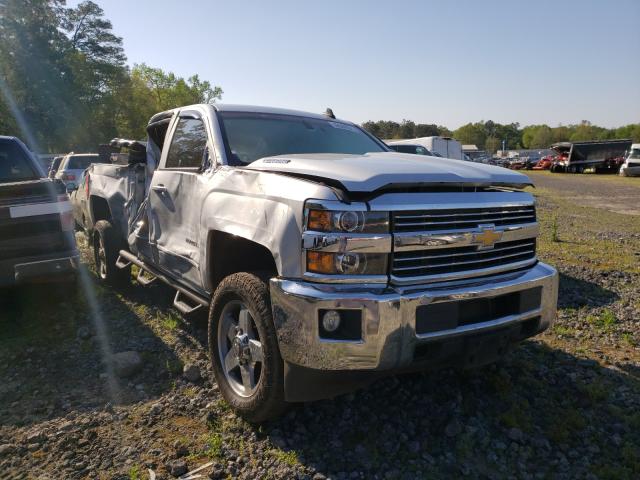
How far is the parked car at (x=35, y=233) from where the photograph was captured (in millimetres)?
4293

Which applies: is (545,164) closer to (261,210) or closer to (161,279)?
(161,279)

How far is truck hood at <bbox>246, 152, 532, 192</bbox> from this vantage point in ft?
7.85

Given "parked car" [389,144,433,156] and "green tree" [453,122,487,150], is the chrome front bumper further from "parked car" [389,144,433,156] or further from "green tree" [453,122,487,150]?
"green tree" [453,122,487,150]

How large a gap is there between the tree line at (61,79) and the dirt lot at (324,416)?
4170 centimetres

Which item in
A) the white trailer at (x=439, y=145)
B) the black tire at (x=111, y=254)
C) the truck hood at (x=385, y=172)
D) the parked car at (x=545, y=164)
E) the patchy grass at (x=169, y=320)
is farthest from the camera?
the parked car at (x=545, y=164)

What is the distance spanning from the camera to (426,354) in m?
2.46

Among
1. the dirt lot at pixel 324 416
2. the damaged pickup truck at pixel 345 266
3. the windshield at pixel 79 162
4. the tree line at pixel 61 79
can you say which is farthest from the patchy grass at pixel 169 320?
the tree line at pixel 61 79

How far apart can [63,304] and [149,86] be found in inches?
2634

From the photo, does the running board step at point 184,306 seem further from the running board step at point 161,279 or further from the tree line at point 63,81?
the tree line at point 63,81

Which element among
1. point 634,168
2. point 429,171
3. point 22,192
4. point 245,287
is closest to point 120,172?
point 22,192

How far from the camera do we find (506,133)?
142 metres

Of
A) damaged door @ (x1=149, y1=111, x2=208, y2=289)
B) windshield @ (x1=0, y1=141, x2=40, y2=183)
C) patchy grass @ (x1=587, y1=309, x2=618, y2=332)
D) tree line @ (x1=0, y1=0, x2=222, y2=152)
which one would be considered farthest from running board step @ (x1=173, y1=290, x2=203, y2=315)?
tree line @ (x1=0, y1=0, x2=222, y2=152)

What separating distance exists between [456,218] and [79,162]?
14.0 meters

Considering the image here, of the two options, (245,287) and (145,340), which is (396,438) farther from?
(145,340)
